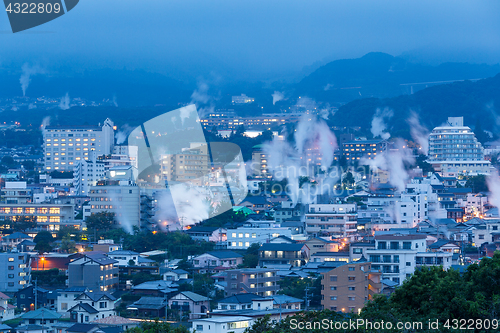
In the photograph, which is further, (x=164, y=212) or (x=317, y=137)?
(x=317, y=137)

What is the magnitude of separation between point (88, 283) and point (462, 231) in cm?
961

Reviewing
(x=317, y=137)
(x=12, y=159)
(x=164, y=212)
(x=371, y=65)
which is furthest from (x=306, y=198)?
(x=371, y=65)

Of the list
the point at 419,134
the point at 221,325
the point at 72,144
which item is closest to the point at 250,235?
the point at 221,325

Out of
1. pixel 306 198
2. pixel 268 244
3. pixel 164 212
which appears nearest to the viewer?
pixel 268 244

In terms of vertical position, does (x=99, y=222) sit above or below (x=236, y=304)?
above

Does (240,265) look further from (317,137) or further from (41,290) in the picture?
(317,137)

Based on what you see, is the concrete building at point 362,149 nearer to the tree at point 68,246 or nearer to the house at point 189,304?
the tree at point 68,246

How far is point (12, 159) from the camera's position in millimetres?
40375

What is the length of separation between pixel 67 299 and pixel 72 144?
26.9 metres

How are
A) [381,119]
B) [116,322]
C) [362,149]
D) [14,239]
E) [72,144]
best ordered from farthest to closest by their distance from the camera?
[381,119] < [72,144] < [362,149] < [14,239] < [116,322]

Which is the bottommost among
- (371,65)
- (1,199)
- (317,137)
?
(1,199)

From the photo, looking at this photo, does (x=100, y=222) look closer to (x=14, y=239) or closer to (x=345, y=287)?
(x=14, y=239)

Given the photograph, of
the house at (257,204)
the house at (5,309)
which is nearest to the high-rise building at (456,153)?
the house at (257,204)

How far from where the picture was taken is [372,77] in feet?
320
